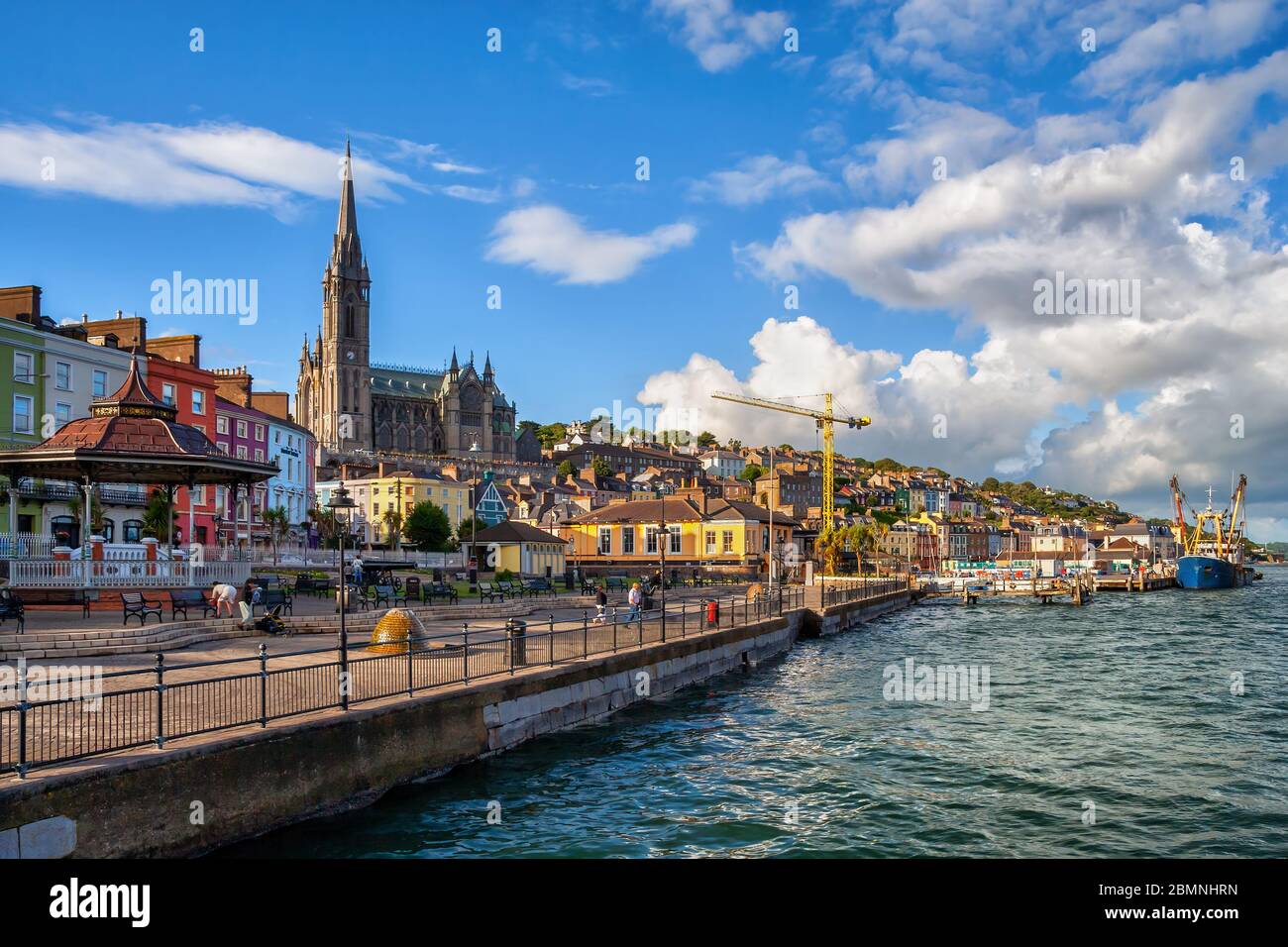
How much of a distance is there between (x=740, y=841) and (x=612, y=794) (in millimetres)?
3204

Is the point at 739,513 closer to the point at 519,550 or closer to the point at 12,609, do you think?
the point at 519,550

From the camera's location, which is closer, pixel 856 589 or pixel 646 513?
pixel 856 589

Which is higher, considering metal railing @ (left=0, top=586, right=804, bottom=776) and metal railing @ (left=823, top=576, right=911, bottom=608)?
metal railing @ (left=0, top=586, right=804, bottom=776)

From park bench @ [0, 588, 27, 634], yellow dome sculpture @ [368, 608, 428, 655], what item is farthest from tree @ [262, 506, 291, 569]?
yellow dome sculpture @ [368, 608, 428, 655]

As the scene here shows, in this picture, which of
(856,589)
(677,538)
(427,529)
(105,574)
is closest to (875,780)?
(105,574)

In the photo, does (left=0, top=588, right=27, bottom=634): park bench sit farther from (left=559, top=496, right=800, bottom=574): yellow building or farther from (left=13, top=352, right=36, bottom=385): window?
(left=559, top=496, right=800, bottom=574): yellow building

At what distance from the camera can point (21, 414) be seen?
4472 cm

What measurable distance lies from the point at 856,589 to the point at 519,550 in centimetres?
2424

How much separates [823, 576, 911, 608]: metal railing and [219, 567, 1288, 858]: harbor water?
2134 centimetres

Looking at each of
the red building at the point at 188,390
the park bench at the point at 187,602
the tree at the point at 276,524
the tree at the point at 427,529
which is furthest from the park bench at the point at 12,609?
the tree at the point at 427,529

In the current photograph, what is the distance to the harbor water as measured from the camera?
49.5ft
